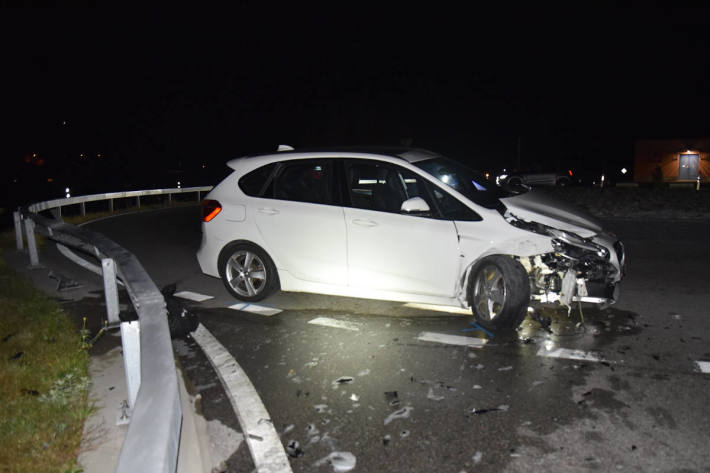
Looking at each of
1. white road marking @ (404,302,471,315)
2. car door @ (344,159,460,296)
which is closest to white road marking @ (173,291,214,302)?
car door @ (344,159,460,296)

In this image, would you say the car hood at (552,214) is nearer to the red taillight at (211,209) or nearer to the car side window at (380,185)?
the car side window at (380,185)

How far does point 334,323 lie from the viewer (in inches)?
232

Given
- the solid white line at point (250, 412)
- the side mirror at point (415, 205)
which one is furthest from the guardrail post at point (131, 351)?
the side mirror at point (415, 205)

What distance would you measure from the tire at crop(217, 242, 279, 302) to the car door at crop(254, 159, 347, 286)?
19 cm

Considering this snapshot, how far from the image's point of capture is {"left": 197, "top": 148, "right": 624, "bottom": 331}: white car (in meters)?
5.48

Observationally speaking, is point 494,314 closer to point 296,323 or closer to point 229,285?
point 296,323

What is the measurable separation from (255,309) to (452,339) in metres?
2.31

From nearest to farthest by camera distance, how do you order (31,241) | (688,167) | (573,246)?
(573,246)
(31,241)
(688,167)

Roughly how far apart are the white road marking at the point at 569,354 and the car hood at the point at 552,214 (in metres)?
1.18

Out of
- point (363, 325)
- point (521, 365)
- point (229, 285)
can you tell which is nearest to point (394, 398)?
point (521, 365)

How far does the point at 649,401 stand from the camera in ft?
13.0

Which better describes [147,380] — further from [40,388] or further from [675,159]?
[675,159]

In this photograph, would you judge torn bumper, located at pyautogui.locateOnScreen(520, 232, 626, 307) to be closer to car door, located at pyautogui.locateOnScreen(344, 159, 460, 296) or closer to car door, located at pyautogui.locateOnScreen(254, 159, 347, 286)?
car door, located at pyautogui.locateOnScreen(344, 159, 460, 296)

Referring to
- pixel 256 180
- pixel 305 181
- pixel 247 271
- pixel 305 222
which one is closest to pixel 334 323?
pixel 305 222
